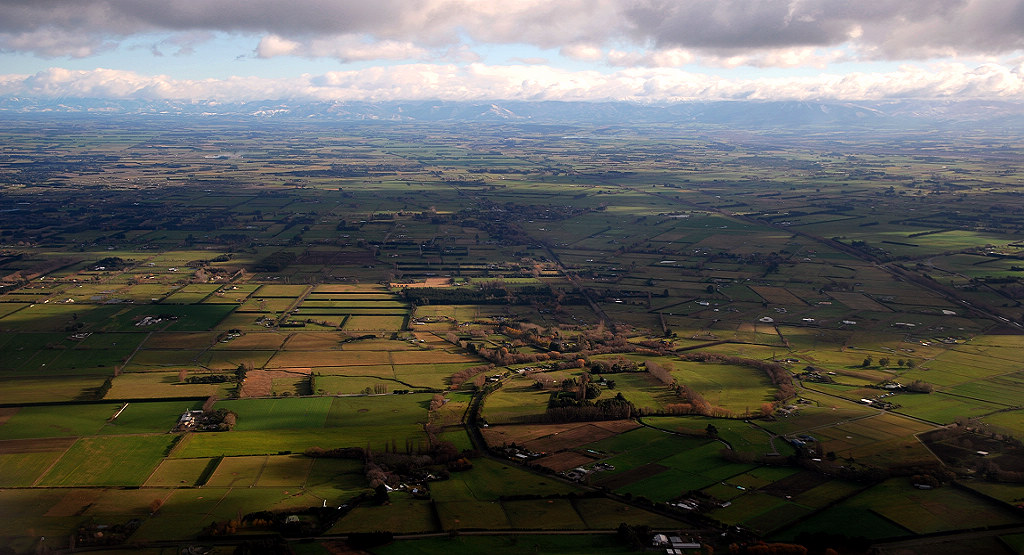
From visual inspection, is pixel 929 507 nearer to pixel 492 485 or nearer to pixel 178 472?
pixel 492 485

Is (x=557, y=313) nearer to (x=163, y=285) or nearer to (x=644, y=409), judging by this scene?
(x=644, y=409)

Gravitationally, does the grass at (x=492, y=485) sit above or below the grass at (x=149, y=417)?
below

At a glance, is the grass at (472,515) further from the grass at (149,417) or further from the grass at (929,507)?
the grass at (149,417)

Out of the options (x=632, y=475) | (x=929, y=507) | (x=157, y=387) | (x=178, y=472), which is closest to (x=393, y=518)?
(x=178, y=472)

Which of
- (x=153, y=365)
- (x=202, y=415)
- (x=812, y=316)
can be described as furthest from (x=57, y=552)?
(x=812, y=316)

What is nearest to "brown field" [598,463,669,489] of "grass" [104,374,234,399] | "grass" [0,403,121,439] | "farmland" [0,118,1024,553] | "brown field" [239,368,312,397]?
"farmland" [0,118,1024,553]

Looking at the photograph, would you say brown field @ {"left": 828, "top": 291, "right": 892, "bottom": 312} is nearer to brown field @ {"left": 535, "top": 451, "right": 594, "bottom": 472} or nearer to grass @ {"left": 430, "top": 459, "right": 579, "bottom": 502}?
brown field @ {"left": 535, "top": 451, "right": 594, "bottom": 472}

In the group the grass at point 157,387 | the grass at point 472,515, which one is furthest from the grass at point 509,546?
the grass at point 157,387
